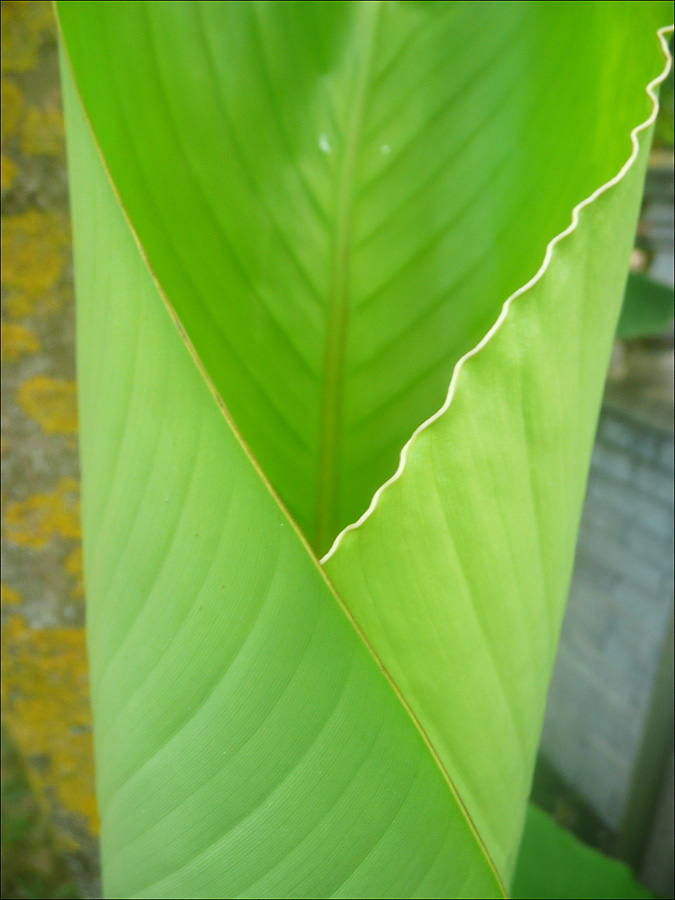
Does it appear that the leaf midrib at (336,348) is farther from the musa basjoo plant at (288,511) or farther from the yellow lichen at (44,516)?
the yellow lichen at (44,516)

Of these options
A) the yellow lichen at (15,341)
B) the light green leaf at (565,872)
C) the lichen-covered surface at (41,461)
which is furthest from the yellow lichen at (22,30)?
the light green leaf at (565,872)

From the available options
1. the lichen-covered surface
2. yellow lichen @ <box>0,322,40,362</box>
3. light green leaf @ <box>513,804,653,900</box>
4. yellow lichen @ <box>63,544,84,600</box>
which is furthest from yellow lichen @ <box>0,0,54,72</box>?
light green leaf @ <box>513,804,653,900</box>

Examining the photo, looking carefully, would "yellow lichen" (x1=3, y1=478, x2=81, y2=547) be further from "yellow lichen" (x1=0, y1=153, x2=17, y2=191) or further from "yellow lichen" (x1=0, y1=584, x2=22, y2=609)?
"yellow lichen" (x1=0, y1=153, x2=17, y2=191)

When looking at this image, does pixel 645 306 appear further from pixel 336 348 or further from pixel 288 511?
pixel 288 511

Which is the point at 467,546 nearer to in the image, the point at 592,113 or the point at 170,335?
the point at 170,335

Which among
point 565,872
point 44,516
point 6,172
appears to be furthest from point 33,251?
point 565,872

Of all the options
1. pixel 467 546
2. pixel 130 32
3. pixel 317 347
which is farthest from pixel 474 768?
pixel 130 32
